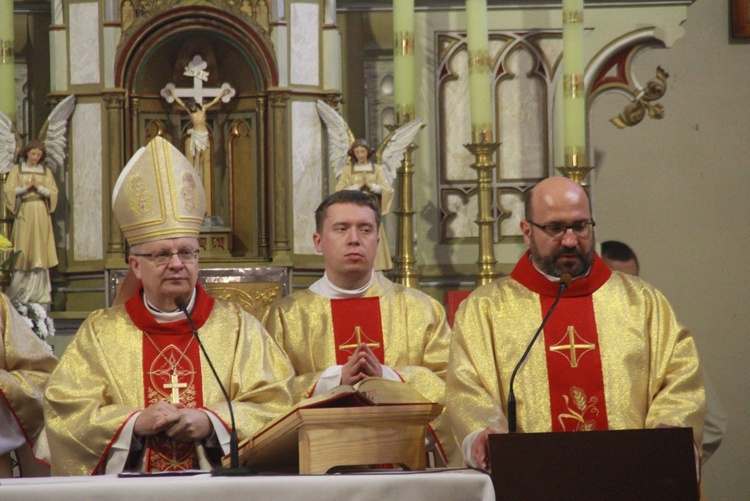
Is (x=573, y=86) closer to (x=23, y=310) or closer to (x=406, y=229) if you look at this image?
(x=406, y=229)

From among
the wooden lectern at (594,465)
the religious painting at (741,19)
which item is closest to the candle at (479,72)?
the religious painting at (741,19)

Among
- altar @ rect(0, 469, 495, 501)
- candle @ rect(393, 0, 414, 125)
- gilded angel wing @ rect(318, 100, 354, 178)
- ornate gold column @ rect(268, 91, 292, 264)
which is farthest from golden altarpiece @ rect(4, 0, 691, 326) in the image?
altar @ rect(0, 469, 495, 501)

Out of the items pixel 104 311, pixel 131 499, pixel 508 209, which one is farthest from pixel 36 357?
pixel 508 209

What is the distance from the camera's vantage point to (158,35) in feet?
27.4

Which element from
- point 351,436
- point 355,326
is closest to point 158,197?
point 355,326

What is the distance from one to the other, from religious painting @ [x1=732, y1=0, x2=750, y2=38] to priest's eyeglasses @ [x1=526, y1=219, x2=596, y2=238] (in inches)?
220

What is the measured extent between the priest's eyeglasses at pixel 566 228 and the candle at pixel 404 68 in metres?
4.16

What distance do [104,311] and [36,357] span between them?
0.35m

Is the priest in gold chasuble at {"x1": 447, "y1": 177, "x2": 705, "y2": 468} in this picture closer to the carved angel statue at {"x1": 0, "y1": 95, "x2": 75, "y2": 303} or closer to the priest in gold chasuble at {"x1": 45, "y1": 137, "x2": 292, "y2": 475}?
the priest in gold chasuble at {"x1": 45, "y1": 137, "x2": 292, "y2": 475}

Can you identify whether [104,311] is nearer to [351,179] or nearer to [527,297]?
[527,297]

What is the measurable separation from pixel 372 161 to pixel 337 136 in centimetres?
34

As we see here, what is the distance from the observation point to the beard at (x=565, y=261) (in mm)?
3891

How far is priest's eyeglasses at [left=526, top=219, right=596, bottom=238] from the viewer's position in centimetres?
383

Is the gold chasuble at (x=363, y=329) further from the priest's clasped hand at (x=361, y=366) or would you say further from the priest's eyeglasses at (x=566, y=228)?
the priest's eyeglasses at (x=566, y=228)
